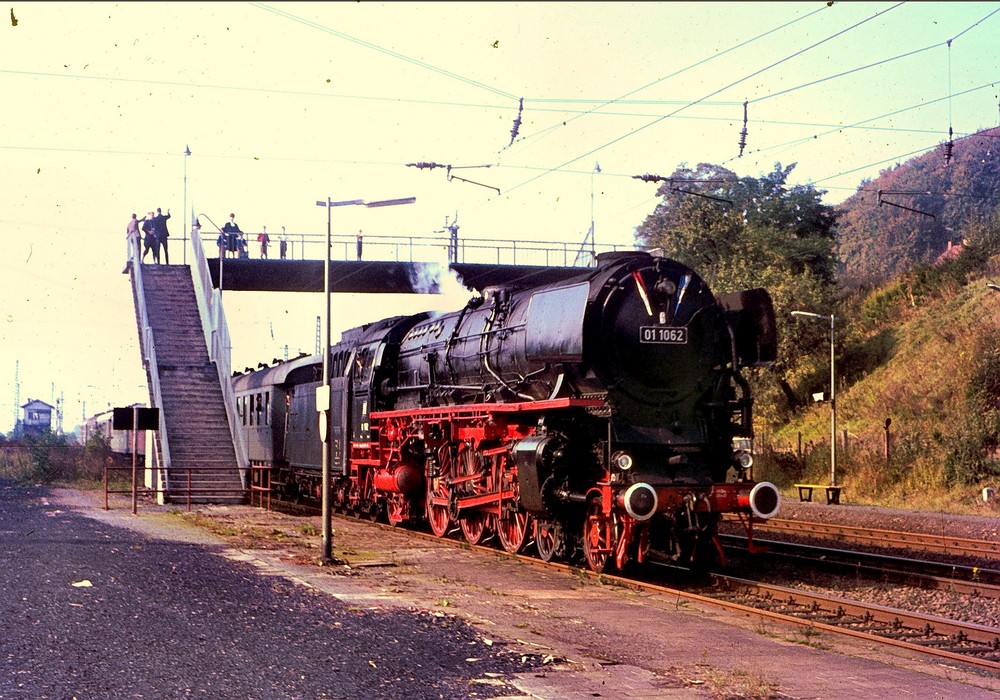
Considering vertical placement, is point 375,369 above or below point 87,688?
above

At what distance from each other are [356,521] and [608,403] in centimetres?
1120

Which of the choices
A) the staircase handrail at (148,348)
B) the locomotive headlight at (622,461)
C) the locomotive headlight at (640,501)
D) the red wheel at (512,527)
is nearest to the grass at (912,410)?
the red wheel at (512,527)

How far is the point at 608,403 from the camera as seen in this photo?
13219 mm

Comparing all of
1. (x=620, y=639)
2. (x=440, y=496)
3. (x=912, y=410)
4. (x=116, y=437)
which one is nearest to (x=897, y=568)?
(x=620, y=639)

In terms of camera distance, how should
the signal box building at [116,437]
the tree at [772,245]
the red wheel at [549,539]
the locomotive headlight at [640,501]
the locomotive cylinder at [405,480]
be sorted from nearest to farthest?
the locomotive headlight at [640,501] → the red wheel at [549,539] → the locomotive cylinder at [405,480] → the tree at [772,245] → the signal box building at [116,437]

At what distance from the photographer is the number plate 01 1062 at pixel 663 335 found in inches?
531

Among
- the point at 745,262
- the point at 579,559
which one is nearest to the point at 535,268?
the point at 745,262

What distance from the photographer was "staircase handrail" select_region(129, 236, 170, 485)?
28.3 meters

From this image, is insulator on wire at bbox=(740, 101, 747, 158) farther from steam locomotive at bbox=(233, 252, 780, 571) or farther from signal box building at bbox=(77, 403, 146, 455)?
signal box building at bbox=(77, 403, 146, 455)

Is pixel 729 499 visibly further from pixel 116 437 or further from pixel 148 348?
pixel 116 437

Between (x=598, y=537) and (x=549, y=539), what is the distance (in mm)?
1639

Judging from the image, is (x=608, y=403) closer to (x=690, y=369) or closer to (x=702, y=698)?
(x=690, y=369)

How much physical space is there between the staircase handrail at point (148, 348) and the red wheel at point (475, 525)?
10.9m

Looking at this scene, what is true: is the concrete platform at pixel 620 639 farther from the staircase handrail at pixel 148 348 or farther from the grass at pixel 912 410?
the grass at pixel 912 410
